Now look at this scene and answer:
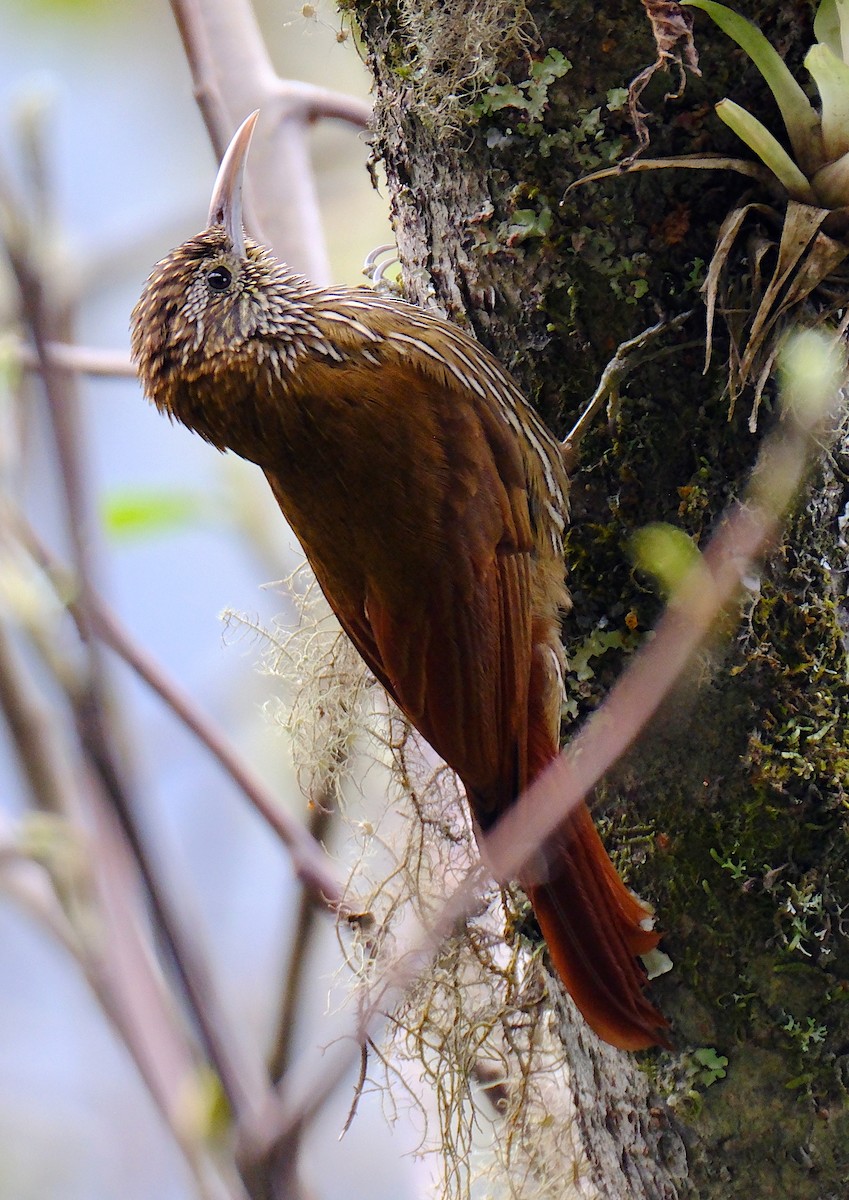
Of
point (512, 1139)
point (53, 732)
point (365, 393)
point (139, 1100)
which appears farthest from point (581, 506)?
point (139, 1100)

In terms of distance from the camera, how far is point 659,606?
170cm

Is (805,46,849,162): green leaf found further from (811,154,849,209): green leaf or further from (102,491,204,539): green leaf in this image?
(102,491,204,539): green leaf

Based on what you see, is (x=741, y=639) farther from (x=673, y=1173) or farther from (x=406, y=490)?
(x=673, y=1173)

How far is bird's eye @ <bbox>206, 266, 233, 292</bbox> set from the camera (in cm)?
194

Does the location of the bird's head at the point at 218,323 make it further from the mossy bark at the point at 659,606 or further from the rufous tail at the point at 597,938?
the rufous tail at the point at 597,938

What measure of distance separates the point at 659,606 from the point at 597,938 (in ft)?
1.51

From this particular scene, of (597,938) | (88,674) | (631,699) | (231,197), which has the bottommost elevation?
(597,938)

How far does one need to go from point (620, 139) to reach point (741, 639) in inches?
27.6

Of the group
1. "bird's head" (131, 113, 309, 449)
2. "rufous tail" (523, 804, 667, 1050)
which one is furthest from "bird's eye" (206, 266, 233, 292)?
"rufous tail" (523, 804, 667, 1050)

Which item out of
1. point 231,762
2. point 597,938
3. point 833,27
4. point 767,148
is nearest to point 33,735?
point 231,762

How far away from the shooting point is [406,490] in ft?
6.04

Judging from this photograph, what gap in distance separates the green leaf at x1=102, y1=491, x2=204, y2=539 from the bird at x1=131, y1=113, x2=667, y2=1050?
11.1 inches

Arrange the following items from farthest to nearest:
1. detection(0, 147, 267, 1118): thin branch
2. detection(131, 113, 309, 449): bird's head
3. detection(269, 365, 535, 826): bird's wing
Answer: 1. detection(131, 113, 309, 449): bird's head
2. detection(269, 365, 535, 826): bird's wing
3. detection(0, 147, 267, 1118): thin branch

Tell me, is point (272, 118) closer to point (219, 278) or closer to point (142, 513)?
point (219, 278)
